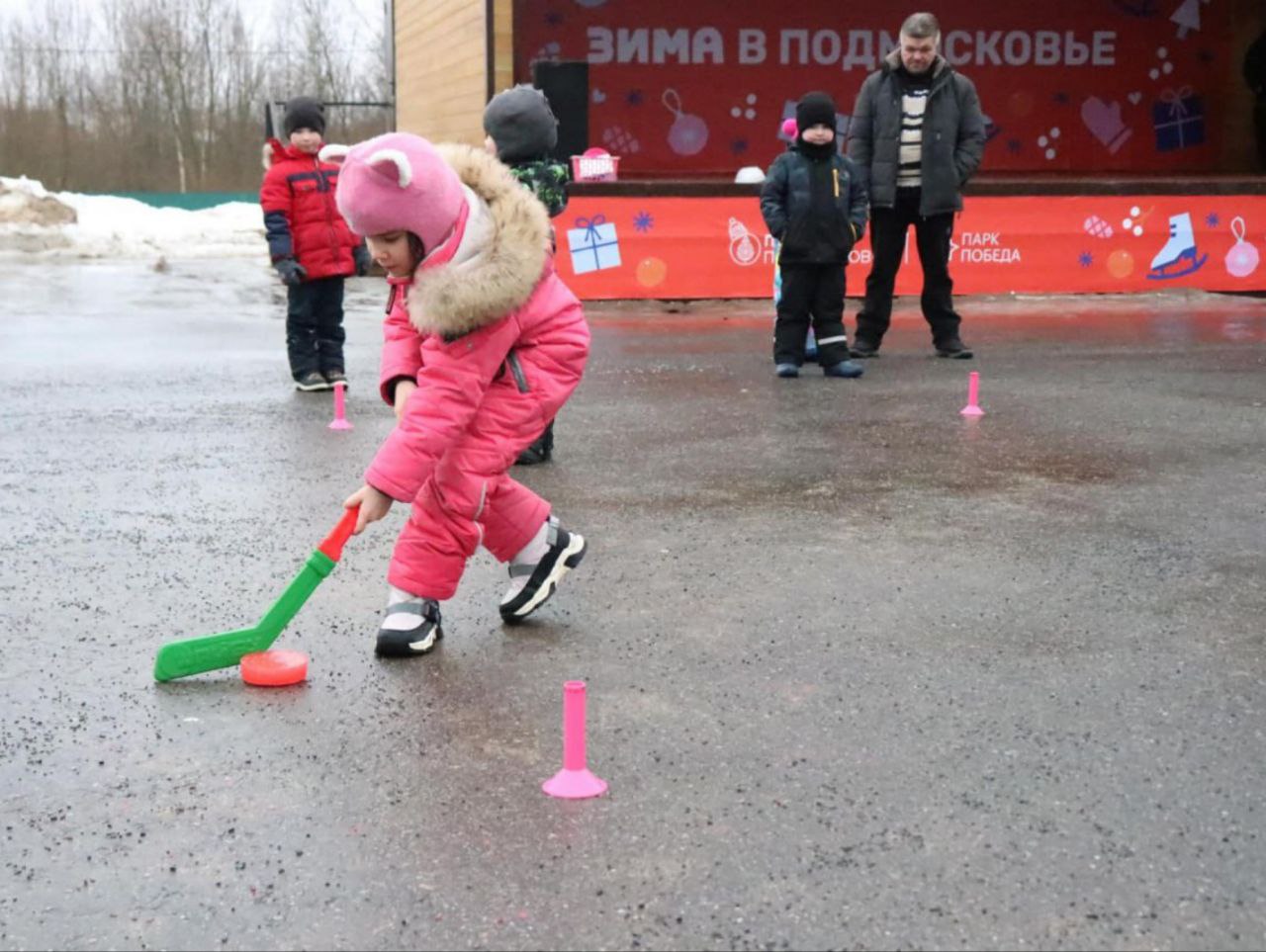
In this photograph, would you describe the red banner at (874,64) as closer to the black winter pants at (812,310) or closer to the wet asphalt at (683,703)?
the black winter pants at (812,310)

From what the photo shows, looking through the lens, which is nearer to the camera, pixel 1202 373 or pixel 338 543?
pixel 338 543

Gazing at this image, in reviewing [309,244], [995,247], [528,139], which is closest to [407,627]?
[528,139]

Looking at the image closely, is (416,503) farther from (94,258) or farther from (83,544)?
(94,258)

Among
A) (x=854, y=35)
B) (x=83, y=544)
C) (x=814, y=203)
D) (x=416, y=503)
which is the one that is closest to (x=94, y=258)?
(x=854, y=35)

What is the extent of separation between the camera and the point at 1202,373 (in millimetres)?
10844

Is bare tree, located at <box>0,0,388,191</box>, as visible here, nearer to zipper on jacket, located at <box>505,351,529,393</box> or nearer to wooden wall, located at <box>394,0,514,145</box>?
wooden wall, located at <box>394,0,514,145</box>

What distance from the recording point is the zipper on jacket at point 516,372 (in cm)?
482

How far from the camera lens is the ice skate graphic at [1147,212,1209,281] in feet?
53.4

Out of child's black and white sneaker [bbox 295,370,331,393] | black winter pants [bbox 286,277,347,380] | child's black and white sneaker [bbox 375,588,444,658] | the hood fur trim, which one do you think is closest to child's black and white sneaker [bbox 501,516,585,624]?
child's black and white sneaker [bbox 375,588,444,658]

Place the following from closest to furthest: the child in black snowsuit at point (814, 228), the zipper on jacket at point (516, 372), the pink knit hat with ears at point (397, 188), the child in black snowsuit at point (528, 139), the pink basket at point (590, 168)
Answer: the pink knit hat with ears at point (397, 188), the zipper on jacket at point (516, 372), the child in black snowsuit at point (528, 139), the child in black snowsuit at point (814, 228), the pink basket at point (590, 168)

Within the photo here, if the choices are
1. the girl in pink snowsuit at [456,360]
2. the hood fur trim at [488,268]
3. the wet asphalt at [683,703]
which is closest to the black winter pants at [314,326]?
the wet asphalt at [683,703]

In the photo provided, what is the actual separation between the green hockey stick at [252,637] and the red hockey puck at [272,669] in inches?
1.7

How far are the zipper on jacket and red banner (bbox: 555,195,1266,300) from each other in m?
10.8

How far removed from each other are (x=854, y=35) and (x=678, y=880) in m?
19.7
